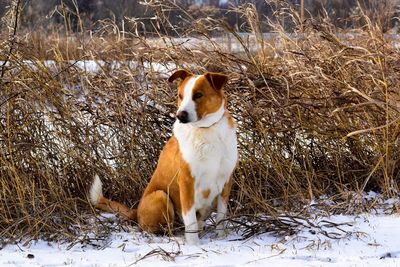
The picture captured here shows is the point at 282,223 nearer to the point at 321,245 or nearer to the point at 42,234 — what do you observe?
the point at 321,245

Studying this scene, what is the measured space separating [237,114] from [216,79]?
1.31m

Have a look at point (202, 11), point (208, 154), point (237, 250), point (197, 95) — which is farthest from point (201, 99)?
point (202, 11)

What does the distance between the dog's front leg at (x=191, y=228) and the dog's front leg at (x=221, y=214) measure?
0.70ft

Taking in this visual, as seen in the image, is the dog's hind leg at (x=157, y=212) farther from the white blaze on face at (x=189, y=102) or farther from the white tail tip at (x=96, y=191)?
the white blaze on face at (x=189, y=102)

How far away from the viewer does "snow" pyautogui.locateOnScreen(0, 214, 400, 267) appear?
3834mm

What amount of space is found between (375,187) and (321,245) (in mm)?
1564

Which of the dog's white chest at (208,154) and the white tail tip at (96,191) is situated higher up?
the dog's white chest at (208,154)

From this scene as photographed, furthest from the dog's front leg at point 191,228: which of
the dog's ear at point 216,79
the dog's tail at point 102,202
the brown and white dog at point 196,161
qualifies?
the dog's ear at point 216,79

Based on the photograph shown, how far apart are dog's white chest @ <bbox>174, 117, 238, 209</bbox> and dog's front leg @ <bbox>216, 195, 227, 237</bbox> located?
0.47 feet

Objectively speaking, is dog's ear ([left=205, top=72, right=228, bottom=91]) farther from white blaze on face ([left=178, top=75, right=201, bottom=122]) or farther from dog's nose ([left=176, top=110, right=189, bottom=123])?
dog's nose ([left=176, top=110, right=189, bottom=123])

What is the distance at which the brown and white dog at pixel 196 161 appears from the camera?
4.16 m

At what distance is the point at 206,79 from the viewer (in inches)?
165

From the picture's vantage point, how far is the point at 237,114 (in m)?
5.48

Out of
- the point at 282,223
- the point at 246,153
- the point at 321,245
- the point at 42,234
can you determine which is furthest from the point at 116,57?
the point at 321,245
